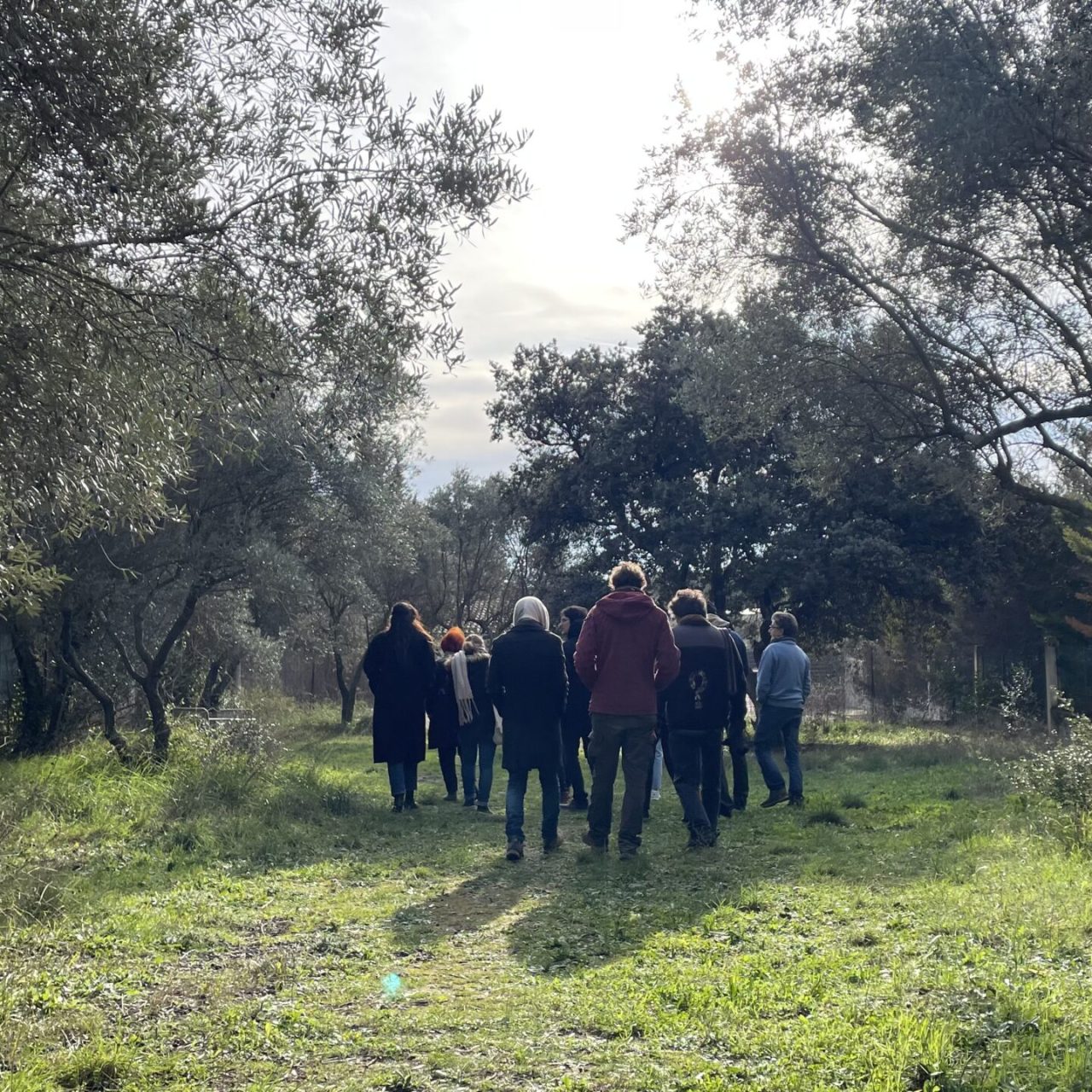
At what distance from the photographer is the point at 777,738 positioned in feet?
44.3

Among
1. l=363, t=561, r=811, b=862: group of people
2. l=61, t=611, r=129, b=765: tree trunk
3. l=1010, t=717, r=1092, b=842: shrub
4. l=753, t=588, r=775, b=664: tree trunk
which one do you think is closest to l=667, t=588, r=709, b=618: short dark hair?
l=363, t=561, r=811, b=862: group of people

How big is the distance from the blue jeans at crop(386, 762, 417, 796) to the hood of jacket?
417 cm

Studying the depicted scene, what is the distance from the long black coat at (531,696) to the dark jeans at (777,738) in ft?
12.8

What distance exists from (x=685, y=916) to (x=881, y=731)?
21.8 metres

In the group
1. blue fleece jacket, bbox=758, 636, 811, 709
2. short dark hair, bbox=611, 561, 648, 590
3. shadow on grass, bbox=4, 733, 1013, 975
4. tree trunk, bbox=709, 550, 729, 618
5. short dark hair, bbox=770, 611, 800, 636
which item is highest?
tree trunk, bbox=709, 550, 729, 618

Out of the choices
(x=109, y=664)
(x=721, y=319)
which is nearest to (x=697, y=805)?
(x=721, y=319)

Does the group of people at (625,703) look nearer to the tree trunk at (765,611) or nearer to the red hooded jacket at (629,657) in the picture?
the red hooded jacket at (629,657)

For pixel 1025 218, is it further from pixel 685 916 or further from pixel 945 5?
pixel 685 916

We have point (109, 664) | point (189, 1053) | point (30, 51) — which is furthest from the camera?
point (109, 664)

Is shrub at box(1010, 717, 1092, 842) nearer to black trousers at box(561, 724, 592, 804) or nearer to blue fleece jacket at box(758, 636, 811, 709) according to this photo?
blue fleece jacket at box(758, 636, 811, 709)

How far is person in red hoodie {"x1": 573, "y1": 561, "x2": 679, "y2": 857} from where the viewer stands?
31.4 feet

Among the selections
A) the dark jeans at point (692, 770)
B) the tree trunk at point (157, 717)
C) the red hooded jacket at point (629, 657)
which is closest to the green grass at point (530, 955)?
the dark jeans at point (692, 770)

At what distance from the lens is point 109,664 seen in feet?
60.8

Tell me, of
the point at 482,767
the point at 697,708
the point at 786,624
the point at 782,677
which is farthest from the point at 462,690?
the point at 697,708
